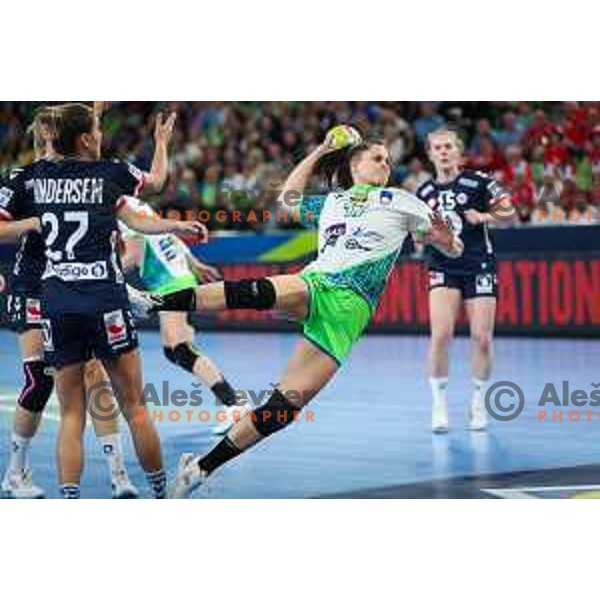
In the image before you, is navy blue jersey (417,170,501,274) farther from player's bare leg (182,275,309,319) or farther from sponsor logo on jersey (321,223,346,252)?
player's bare leg (182,275,309,319)

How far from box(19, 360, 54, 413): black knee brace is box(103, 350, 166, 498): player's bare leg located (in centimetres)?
76

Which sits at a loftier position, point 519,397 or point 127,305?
point 127,305

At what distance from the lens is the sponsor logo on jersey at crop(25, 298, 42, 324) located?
7258 millimetres

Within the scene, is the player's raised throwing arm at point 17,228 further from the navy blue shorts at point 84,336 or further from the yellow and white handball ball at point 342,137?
the yellow and white handball ball at point 342,137

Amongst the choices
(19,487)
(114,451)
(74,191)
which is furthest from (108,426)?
(74,191)

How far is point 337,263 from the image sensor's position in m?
7.37

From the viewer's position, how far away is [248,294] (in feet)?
23.2

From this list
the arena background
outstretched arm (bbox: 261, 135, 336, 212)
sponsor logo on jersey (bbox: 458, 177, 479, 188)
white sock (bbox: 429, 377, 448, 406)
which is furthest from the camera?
the arena background

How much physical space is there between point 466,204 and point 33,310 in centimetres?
389

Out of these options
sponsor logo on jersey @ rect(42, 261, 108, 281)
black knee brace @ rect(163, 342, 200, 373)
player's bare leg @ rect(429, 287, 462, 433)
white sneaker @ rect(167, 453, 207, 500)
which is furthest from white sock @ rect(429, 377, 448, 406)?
sponsor logo on jersey @ rect(42, 261, 108, 281)

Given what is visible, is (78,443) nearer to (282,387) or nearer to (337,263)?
(282,387)
